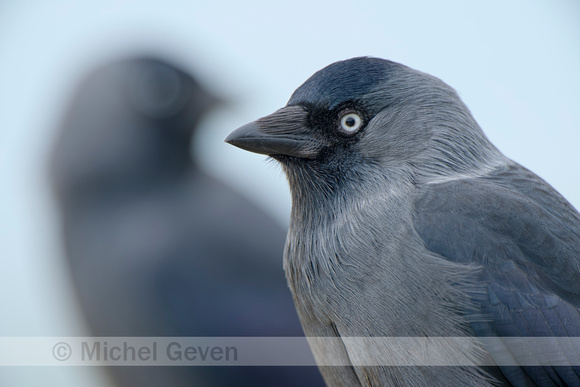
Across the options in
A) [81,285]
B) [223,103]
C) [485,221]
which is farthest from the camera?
[223,103]

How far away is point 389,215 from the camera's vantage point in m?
2.34

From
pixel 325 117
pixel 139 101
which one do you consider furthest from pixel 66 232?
pixel 325 117

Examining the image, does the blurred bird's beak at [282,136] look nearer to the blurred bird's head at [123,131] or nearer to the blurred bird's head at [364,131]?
the blurred bird's head at [364,131]

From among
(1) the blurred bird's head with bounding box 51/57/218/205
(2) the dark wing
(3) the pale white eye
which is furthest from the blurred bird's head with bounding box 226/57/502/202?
(1) the blurred bird's head with bounding box 51/57/218/205

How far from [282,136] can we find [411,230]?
0.70 metres

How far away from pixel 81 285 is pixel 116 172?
120 cm

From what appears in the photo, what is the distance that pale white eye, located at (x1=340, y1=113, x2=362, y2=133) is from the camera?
2.53m

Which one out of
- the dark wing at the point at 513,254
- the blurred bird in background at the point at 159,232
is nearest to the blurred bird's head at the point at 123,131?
the blurred bird in background at the point at 159,232

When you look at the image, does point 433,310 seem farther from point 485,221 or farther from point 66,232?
point 66,232

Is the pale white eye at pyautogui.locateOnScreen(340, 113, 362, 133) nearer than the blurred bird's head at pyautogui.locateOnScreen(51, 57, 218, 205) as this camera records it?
Yes

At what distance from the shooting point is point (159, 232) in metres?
5.57

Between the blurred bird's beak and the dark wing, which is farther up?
the blurred bird's beak

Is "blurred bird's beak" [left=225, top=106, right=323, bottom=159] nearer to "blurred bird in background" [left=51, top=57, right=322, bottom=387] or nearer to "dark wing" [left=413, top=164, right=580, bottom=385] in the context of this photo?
"dark wing" [left=413, top=164, right=580, bottom=385]

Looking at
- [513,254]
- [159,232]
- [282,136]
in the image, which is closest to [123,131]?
[159,232]
